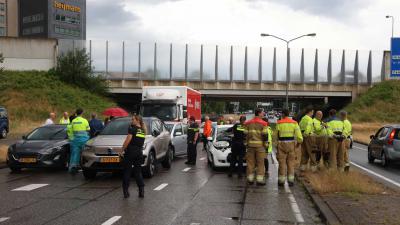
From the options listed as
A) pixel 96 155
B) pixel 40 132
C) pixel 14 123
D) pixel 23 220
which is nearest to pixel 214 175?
pixel 96 155

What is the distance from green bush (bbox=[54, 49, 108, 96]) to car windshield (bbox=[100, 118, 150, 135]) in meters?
43.3

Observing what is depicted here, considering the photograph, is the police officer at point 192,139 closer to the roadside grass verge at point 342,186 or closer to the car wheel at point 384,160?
the roadside grass verge at point 342,186

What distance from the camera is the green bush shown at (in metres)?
56.8

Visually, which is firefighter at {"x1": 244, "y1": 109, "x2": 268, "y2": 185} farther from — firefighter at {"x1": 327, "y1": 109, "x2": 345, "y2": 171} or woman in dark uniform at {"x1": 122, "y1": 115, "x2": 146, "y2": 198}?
firefighter at {"x1": 327, "y1": 109, "x2": 345, "y2": 171}

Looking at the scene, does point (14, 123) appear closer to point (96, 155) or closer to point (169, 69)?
point (169, 69)

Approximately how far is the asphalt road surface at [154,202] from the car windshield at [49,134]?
6.31 feet

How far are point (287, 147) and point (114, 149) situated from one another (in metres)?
4.08

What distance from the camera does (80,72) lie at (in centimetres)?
5816

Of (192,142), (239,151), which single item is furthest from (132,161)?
(192,142)

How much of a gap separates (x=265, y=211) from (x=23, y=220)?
3.88 m

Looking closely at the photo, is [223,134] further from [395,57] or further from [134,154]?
[395,57]

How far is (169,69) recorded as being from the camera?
209 feet

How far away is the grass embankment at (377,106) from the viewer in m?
58.9

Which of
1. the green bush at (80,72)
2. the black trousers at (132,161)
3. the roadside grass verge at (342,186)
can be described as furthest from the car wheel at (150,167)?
the green bush at (80,72)
